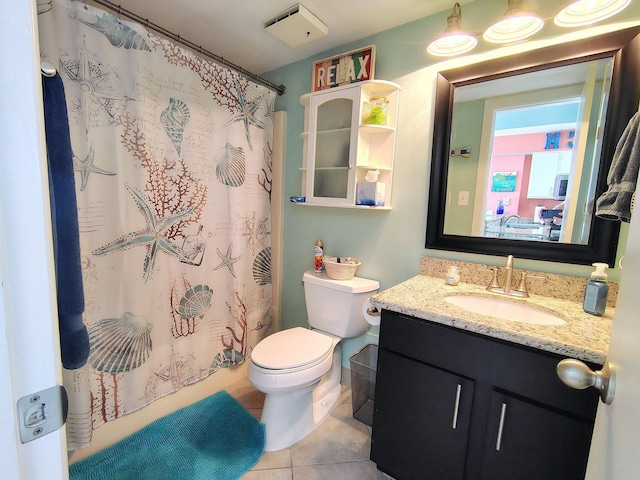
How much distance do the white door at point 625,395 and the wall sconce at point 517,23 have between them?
3.31 ft

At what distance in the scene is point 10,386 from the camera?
342 millimetres

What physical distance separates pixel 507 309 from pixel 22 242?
1512mm

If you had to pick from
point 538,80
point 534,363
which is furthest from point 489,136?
point 534,363

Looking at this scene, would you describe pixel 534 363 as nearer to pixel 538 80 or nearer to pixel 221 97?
pixel 538 80

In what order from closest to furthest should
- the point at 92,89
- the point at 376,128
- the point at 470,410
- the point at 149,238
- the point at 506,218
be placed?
the point at 470,410
the point at 92,89
the point at 506,218
the point at 149,238
the point at 376,128

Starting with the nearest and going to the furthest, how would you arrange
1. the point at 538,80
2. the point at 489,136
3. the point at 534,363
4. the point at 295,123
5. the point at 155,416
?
the point at 534,363, the point at 538,80, the point at 489,136, the point at 155,416, the point at 295,123

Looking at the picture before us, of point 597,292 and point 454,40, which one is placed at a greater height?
point 454,40

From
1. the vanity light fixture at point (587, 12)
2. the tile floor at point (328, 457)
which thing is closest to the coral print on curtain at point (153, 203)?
the tile floor at point (328, 457)

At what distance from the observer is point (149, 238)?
148 cm

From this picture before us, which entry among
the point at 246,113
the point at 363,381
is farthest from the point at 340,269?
the point at 246,113

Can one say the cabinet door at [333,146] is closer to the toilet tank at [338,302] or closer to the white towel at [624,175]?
the toilet tank at [338,302]

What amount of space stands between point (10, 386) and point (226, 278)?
5.05ft

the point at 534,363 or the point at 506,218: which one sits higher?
the point at 506,218

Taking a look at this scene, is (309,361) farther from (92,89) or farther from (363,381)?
(92,89)
